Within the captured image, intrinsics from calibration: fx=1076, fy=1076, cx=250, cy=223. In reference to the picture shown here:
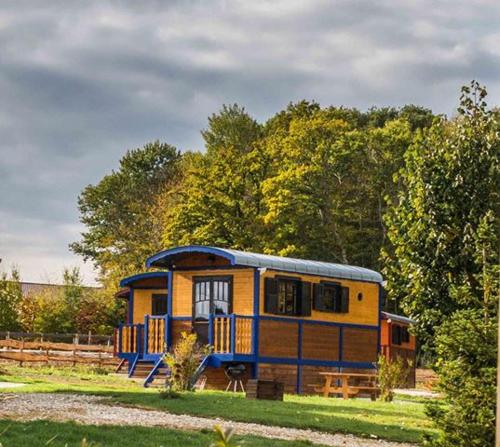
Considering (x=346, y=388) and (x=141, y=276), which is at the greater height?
(x=141, y=276)

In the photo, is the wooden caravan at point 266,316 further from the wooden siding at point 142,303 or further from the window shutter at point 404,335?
the window shutter at point 404,335

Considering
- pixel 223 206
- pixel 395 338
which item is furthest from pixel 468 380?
pixel 223 206

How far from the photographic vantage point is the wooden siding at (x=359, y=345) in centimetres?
2817

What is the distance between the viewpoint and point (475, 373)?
35.7ft

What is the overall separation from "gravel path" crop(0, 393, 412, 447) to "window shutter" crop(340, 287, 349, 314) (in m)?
12.4

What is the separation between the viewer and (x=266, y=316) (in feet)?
85.8

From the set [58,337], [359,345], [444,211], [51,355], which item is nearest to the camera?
[444,211]

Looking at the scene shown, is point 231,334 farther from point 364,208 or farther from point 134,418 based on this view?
point 364,208

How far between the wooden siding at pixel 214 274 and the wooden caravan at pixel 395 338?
25.2 feet

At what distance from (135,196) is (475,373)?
57.0 metres

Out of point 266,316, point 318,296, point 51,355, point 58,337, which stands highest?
point 318,296

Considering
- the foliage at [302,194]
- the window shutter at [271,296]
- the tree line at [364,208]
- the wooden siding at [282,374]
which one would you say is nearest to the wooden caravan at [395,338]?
the tree line at [364,208]

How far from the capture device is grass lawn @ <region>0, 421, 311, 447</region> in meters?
11.5

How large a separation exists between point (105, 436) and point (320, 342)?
15.7 m
